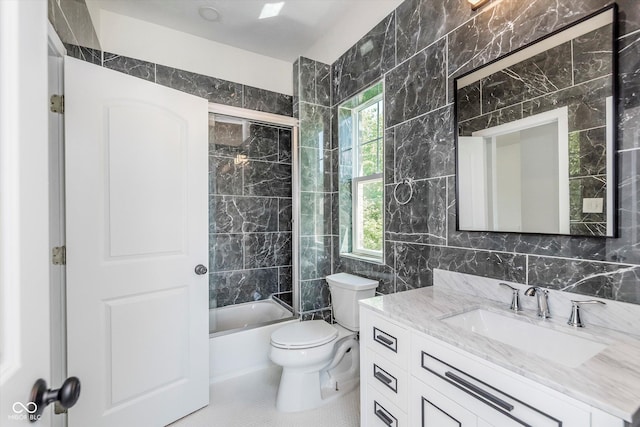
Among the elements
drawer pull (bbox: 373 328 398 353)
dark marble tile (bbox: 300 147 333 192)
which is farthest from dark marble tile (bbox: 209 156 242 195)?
drawer pull (bbox: 373 328 398 353)

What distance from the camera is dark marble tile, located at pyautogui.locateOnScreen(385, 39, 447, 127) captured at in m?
1.63

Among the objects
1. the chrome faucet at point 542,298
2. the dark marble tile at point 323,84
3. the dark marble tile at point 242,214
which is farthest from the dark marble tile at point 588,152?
the dark marble tile at point 242,214

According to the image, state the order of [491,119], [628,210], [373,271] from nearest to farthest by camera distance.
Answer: [628,210]
[491,119]
[373,271]

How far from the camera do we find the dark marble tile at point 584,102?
104 centimetres

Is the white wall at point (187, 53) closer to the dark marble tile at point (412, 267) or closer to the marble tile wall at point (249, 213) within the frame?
the marble tile wall at point (249, 213)

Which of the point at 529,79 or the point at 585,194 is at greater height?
the point at 529,79

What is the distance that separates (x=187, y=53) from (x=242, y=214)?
1.54 meters

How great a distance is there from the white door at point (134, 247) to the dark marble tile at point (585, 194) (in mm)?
1953

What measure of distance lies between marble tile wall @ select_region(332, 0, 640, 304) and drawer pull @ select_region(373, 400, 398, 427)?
73 cm

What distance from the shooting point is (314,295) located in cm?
255

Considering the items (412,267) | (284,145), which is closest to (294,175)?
(284,145)

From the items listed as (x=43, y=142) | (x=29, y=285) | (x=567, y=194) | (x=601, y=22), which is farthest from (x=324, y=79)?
(x=29, y=285)

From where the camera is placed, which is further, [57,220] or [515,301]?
[57,220]

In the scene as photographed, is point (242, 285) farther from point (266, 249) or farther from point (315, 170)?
point (315, 170)
